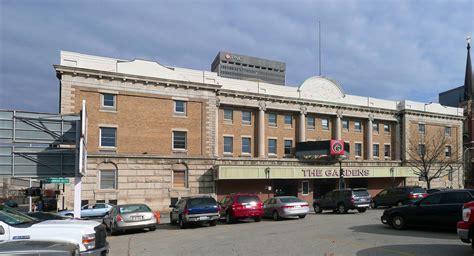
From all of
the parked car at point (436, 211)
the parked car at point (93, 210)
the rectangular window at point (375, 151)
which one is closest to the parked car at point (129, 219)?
the parked car at point (436, 211)

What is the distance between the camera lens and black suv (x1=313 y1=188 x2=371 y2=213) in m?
24.9

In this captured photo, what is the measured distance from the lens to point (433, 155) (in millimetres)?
51531

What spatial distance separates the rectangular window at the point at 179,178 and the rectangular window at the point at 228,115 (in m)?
7.62

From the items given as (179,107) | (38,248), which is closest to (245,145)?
(179,107)

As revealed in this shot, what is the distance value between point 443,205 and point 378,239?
2.96m

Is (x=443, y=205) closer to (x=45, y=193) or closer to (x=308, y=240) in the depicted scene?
(x=308, y=240)

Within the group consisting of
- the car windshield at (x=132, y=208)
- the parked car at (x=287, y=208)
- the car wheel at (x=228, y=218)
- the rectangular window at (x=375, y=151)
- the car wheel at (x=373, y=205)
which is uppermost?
the rectangular window at (x=375, y=151)

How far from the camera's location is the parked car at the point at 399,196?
27.1 metres

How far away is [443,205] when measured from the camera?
14062 millimetres

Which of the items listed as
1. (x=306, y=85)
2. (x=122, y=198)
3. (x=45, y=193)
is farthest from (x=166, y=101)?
(x=45, y=193)

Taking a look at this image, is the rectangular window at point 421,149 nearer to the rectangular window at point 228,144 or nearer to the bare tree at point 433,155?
the bare tree at point 433,155

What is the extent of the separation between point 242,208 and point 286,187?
70.3 ft

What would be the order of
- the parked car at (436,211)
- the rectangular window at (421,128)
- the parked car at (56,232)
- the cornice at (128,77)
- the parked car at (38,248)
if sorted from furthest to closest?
the rectangular window at (421,128) < the cornice at (128,77) < the parked car at (436,211) < the parked car at (56,232) < the parked car at (38,248)

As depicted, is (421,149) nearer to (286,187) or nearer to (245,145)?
(286,187)
